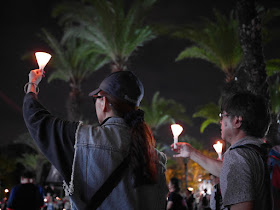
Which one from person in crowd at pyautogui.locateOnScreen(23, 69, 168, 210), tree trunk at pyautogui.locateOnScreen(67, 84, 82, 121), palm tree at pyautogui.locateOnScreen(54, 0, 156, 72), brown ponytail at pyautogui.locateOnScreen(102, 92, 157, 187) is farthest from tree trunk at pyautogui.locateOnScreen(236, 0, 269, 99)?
tree trunk at pyautogui.locateOnScreen(67, 84, 82, 121)

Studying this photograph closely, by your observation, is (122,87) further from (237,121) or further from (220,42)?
(220,42)

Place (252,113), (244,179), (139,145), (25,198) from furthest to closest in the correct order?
1. (25,198)
2. (252,113)
3. (244,179)
4. (139,145)

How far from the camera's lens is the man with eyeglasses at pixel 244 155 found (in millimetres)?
2334

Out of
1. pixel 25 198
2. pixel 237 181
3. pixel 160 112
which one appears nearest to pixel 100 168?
pixel 237 181

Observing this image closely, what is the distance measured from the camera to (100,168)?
2.00 metres

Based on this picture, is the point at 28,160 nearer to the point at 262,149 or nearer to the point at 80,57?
the point at 80,57

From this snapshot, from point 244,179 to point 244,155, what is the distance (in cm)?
18

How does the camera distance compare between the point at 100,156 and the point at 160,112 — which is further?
the point at 160,112

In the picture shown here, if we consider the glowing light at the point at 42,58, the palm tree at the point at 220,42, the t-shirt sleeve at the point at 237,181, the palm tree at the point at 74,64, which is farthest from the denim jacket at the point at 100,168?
the palm tree at the point at 74,64

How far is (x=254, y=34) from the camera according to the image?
37.1ft

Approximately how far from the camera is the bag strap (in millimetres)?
1993

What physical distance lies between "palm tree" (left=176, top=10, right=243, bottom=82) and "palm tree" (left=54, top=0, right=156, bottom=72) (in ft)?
8.70

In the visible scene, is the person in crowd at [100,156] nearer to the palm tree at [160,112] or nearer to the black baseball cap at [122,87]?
the black baseball cap at [122,87]

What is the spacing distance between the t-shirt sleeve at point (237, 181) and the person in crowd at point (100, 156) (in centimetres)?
54
